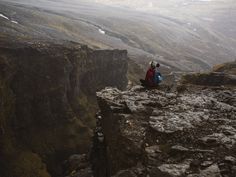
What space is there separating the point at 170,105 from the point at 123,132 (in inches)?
168

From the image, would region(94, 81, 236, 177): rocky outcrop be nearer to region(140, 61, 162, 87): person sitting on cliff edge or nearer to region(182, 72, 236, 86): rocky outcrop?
region(140, 61, 162, 87): person sitting on cliff edge

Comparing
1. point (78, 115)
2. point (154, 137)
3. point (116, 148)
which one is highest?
point (154, 137)

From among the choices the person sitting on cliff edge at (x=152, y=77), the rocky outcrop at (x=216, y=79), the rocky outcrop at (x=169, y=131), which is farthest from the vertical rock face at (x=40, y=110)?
the rocky outcrop at (x=169, y=131)

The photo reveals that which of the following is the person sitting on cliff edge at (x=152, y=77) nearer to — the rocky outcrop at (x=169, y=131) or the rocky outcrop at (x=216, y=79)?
the rocky outcrop at (x=169, y=131)

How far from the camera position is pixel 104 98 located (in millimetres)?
25375

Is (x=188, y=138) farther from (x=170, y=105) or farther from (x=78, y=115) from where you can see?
(x=78, y=115)

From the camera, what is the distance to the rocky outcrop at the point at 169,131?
18544 millimetres

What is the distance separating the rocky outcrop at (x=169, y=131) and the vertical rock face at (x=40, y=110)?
3057cm

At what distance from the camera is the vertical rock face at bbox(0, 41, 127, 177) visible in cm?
5484

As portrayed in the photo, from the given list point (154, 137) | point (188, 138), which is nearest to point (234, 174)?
point (188, 138)

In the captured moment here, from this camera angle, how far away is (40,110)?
62.3 m

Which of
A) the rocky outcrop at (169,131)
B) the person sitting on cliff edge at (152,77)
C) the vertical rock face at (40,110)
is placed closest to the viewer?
the rocky outcrop at (169,131)

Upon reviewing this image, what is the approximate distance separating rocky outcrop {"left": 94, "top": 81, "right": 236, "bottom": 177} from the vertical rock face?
100 ft

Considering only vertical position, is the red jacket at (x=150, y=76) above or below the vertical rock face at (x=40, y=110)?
above
